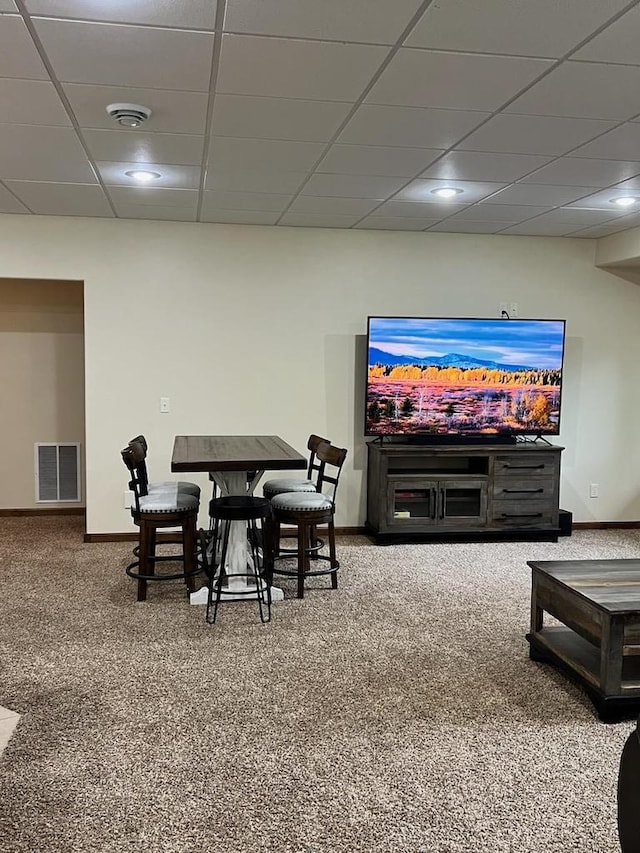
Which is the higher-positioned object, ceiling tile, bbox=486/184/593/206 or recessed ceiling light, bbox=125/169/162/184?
ceiling tile, bbox=486/184/593/206

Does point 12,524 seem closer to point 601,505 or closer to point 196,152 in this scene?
point 196,152

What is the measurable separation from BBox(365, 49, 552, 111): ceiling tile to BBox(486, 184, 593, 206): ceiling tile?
1.48 m

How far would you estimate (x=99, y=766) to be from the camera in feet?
7.94

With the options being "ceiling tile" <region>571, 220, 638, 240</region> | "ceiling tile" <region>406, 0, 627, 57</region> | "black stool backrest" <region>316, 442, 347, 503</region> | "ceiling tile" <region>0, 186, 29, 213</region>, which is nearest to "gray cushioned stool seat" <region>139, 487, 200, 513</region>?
"black stool backrest" <region>316, 442, 347, 503</region>

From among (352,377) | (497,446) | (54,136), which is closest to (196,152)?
(54,136)

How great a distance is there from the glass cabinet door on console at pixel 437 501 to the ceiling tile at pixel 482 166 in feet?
7.58

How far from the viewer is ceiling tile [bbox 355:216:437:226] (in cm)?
537

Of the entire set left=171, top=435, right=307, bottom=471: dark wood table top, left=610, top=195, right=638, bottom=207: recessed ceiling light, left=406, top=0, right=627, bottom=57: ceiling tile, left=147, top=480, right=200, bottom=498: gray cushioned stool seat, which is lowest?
left=147, top=480, right=200, bottom=498: gray cushioned stool seat

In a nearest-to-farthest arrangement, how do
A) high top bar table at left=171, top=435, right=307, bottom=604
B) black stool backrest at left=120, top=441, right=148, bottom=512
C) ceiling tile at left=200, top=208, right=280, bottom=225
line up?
1. high top bar table at left=171, top=435, right=307, bottom=604
2. black stool backrest at left=120, top=441, right=148, bottom=512
3. ceiling tile at left=200, top=208, right=280, bottom=225

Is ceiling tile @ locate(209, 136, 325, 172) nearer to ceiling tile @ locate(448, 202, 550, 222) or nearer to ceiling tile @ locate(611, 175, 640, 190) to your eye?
ceiling tile @ locate(448, 202, 550, 222)

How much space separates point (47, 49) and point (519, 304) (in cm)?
441

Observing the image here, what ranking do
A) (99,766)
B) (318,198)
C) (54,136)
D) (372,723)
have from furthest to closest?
(318,198) → (54,136) → (372,723) → (99,766)

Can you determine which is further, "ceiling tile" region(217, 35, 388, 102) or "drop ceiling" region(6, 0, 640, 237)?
"ceiling tile" region(217, 35, 388, 102)

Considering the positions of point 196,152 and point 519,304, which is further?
point 519,304
